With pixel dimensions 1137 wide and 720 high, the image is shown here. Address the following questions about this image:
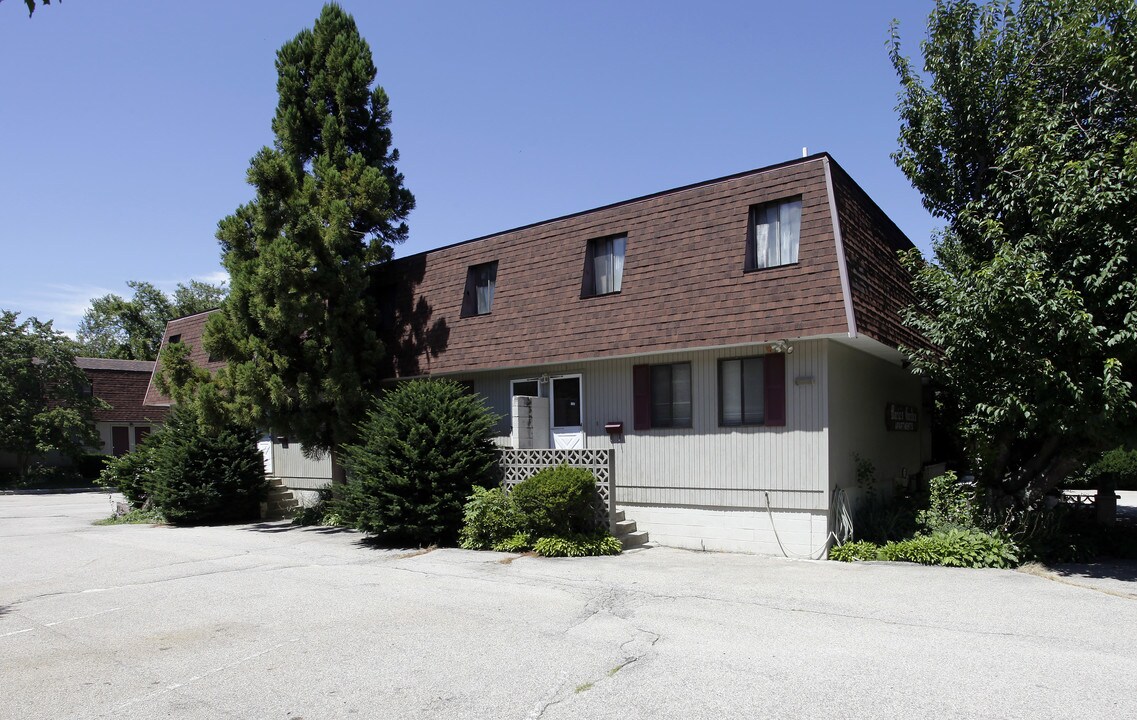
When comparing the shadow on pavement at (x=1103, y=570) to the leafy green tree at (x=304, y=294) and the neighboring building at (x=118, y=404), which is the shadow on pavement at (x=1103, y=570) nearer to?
the leafy green tree at (x=304, y=294)

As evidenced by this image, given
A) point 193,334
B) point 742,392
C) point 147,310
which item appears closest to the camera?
point 742,392

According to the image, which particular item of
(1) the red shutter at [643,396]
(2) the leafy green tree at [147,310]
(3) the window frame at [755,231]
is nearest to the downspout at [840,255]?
(3) the window frame at [755,231]

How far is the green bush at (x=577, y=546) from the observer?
1187cm

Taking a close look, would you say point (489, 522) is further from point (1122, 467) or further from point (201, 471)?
point (1122, 467)

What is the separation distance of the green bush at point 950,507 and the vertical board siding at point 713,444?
1989mm

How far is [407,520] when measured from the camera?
12906 millimetres

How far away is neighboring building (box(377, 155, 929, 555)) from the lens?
11.7m

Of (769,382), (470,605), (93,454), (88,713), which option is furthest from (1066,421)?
(93,454)

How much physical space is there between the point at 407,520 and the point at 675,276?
6.12m

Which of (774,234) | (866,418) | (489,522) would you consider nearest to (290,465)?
(489,522)

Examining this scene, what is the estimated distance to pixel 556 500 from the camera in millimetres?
12008

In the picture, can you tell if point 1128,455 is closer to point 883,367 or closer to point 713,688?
point 883,367

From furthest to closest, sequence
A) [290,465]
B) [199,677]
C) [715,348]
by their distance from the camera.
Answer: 1. [290,465]
2. [715,348]
3. [199,677]

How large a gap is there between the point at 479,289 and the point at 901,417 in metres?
8.84
